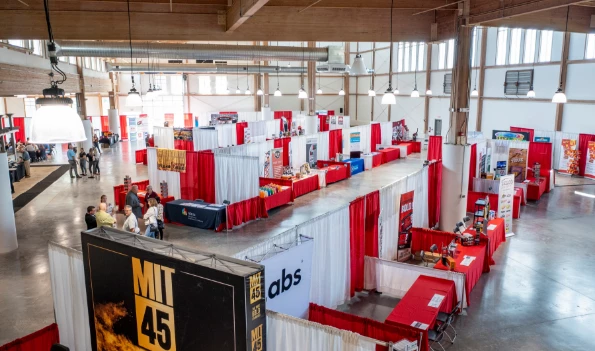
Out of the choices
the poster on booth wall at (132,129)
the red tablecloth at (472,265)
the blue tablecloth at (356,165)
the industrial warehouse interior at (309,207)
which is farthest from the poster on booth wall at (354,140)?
the poster on booth wall at (132,129)

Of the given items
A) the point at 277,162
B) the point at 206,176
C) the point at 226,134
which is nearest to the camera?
the point at 206,176

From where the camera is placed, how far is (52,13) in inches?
341

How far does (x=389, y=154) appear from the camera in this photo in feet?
75.6

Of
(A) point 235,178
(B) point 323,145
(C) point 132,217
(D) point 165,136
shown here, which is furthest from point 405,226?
(D) point 165,136

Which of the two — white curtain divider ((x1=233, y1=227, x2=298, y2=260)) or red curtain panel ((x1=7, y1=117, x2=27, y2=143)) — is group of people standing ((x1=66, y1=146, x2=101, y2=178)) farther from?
white curtain divider ((x1=233, y1=227, x2=298, y2=260))

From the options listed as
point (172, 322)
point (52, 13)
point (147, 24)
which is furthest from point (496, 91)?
point (172, 322)

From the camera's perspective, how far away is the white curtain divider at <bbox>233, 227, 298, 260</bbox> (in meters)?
5.77

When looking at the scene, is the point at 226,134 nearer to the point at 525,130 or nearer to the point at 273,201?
the point at 273,201

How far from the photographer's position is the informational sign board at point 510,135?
20.1 meters

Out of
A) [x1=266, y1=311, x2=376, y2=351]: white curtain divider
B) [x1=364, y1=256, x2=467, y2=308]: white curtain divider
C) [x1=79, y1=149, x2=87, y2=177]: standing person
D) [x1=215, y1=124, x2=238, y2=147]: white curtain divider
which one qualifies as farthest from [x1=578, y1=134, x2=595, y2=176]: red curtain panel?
[x1=79, y1=149, x2=87, y2=177]: standing person

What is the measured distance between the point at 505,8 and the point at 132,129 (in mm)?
28948

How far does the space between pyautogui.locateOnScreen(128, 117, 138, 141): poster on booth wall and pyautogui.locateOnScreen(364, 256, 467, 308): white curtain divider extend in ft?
92.3

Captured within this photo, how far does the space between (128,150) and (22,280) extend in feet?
65.6

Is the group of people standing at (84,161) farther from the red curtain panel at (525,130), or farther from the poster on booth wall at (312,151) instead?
the red curtain panel at (525,130)
